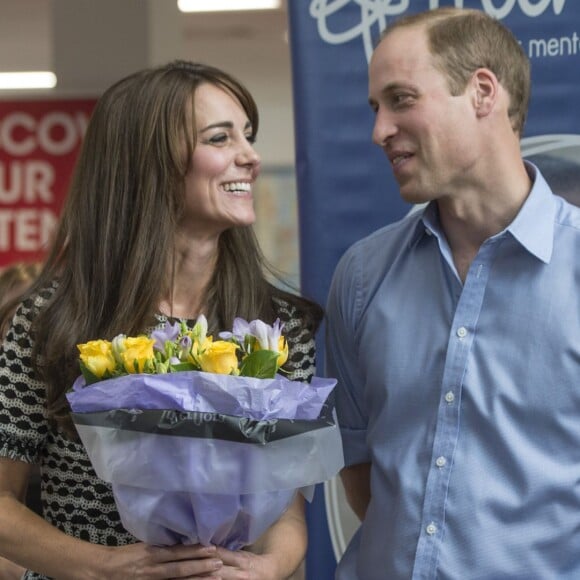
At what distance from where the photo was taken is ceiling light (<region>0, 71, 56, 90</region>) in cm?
684

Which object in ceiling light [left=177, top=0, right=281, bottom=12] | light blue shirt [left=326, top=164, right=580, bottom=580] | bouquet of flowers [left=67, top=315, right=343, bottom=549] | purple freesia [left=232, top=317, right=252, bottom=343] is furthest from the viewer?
ceiling light [left=177, top=0, right=281, bottom=12]

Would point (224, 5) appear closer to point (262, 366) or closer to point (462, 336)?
point (462, 336)

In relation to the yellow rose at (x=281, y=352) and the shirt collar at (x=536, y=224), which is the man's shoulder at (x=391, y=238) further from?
the yellow rose at (x=281, y=352)

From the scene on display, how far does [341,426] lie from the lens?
2.21m

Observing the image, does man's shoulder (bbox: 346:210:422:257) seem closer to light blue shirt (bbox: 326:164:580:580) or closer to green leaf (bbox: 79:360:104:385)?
light blue shirt (bbox: 326:164:580:580)

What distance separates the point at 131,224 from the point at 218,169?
198 millimetres

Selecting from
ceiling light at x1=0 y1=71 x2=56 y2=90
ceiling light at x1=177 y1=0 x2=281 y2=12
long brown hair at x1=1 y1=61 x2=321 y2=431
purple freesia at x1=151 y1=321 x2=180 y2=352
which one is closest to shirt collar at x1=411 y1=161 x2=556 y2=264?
long brown hair at x1=1 y1=61 x2=321 y2=431

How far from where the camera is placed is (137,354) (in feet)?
5.40

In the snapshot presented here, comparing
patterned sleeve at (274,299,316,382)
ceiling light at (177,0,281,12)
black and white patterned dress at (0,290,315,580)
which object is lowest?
black and white patterned dress at (0,290,315,580)

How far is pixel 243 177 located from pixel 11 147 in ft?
15.6

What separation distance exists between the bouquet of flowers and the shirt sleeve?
44 centimetres

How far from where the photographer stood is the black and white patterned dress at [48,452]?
2031 millimetres

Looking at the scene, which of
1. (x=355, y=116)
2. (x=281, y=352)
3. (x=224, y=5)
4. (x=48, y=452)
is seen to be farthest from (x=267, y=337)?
(x=224, y=5)

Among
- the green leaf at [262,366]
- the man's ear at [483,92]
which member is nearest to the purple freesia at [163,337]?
the green leaf at [262,366]
